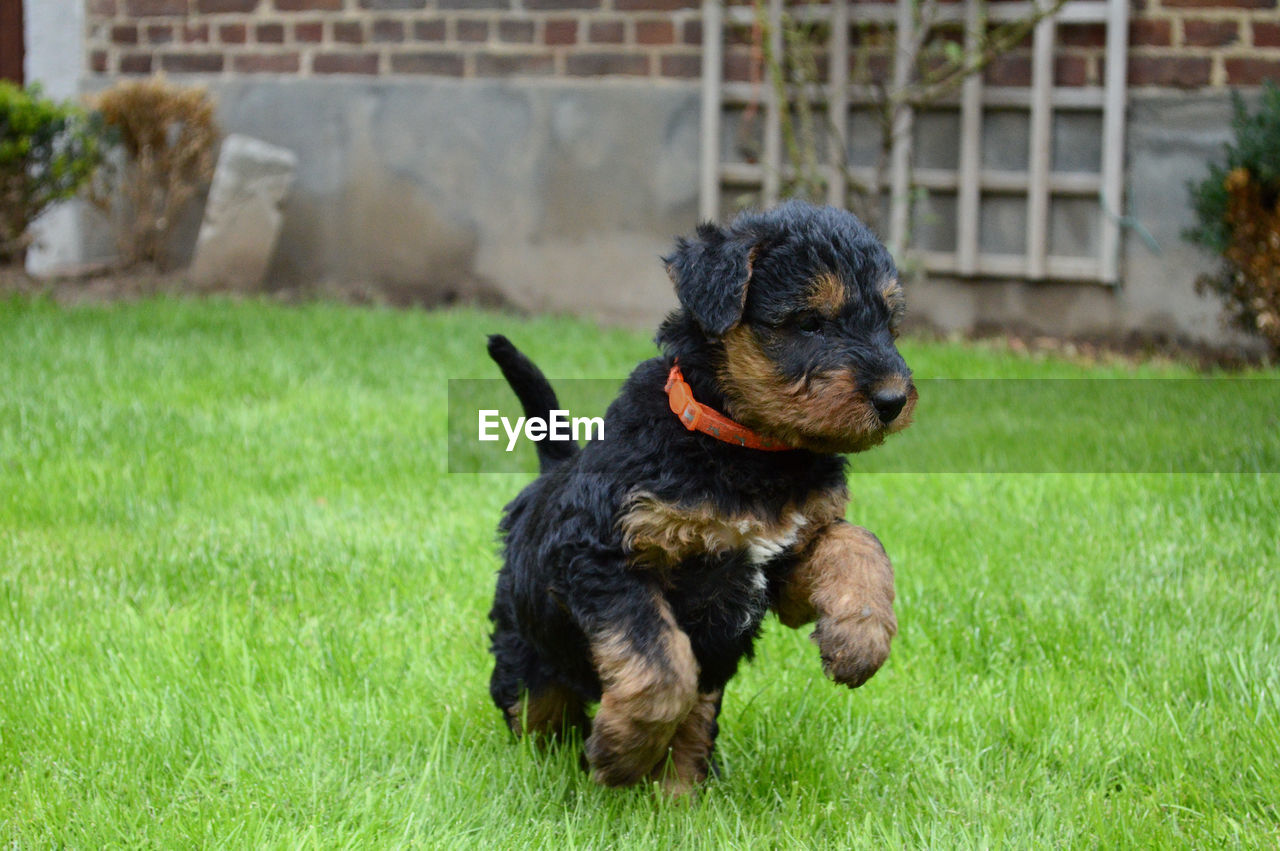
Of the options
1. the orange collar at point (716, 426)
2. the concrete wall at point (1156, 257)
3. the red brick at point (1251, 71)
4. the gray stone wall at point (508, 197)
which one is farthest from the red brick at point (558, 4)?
the orange collar at point (716, 426)

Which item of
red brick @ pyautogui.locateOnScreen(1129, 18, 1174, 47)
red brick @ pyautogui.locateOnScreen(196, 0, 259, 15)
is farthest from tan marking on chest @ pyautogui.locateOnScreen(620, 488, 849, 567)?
red brick @ pyautogui.locateOnScreen(196, 0, 259, 15)

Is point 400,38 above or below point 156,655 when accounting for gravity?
above

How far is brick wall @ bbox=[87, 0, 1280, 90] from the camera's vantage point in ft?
25.9

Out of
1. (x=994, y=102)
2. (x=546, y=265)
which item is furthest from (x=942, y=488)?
(x=546, y=265)

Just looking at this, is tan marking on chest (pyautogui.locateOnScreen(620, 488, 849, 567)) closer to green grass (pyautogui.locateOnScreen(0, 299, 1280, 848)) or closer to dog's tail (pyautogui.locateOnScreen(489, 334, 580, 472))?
green grass (pyautogui.locateOnScreen(0, 299, 1280, 848))

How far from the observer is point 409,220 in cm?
972

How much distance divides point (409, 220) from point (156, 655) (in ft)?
23.1

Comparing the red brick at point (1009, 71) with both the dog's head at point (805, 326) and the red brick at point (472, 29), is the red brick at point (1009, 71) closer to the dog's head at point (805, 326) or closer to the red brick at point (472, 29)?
the red brick at point (472, 29)

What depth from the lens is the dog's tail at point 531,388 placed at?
2.84 m

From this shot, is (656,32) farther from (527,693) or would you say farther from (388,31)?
(527,693)

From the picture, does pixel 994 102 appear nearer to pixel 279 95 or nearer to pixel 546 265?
pixel 546 265

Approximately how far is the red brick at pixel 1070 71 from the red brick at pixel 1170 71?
10.7 inches

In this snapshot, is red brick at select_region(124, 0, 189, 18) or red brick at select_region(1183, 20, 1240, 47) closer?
red brick at select_region(1183, 20, 1240, 47)

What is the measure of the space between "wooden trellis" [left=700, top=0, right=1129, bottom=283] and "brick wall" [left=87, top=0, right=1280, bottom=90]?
154 mm
